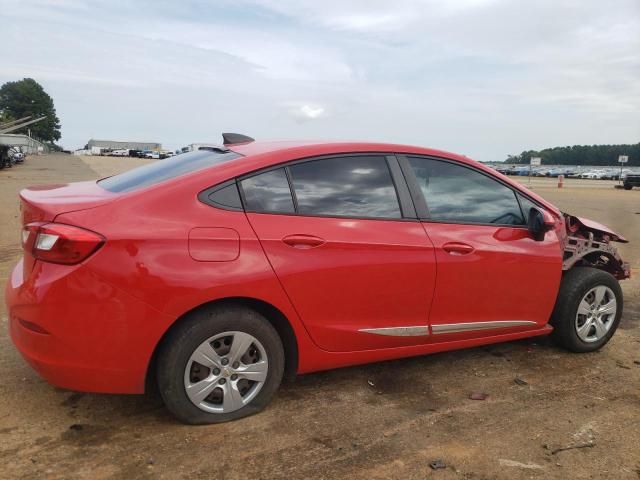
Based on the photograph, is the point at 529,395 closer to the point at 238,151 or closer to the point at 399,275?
the point at 399,275

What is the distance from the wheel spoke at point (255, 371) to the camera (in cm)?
299

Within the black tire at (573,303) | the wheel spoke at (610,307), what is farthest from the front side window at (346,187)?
the wheel spoke at (610,307)

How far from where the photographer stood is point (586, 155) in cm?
13925

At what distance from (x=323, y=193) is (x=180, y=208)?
33.0 inches

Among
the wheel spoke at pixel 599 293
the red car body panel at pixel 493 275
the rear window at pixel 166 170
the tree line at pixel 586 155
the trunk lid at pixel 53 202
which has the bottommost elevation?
the wheel spoke at pixel 599 293

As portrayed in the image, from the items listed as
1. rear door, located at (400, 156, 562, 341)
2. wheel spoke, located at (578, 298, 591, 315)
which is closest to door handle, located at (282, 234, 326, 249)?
rear door, located at (400, 156, 562, 341)

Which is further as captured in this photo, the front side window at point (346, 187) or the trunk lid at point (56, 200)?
the front side window at point (346, 187)

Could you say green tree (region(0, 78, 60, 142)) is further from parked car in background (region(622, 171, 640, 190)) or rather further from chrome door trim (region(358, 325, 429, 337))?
chrome door trim (region(358, 325, 429, 337))

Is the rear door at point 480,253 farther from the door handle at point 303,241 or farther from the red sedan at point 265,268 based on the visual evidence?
the door handle at point 303,241

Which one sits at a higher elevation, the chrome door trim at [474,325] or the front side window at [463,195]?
the front side window at [463,195]

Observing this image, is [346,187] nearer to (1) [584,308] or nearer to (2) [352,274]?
(2) [352,274]

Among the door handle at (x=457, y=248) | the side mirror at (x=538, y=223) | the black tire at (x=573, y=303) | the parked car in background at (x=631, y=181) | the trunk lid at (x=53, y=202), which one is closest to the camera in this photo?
the trunk lid at (x=53, y=202)

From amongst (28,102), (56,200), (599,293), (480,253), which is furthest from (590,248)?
(28,102)

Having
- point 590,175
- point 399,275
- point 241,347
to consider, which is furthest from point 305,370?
point 590,175
